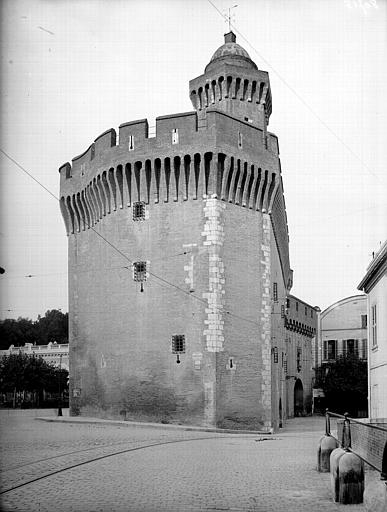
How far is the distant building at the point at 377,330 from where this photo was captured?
2347cm

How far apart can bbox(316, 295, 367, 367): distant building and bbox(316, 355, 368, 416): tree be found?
11.5ft

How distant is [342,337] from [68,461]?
4915cm

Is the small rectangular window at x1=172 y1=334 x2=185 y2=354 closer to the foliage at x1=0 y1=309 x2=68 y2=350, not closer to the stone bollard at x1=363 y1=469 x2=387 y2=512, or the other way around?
the stone bollard at x1=363 y1=469 x2=387 y2=512

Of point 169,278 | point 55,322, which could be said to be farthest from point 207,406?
point 55,322

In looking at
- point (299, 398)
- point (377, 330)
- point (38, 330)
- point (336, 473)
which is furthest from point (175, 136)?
point (38, 330)

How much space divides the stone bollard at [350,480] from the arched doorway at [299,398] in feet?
156

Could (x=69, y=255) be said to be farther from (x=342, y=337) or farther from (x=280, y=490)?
(x=342, y=337)

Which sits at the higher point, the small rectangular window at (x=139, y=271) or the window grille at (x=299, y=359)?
the small rectangular window at (x=139, y=271)

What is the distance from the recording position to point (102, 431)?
25.0 m

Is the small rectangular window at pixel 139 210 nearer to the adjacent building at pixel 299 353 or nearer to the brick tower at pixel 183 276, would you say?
the brick tower at pixel 183 276

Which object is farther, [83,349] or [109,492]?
[83,349]

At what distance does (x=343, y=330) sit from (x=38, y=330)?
3009cm

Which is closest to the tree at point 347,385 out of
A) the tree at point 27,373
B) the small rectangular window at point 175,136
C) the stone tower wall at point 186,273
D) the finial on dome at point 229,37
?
the tree at point 27,373

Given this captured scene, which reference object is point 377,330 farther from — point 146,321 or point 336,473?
point 336,473
